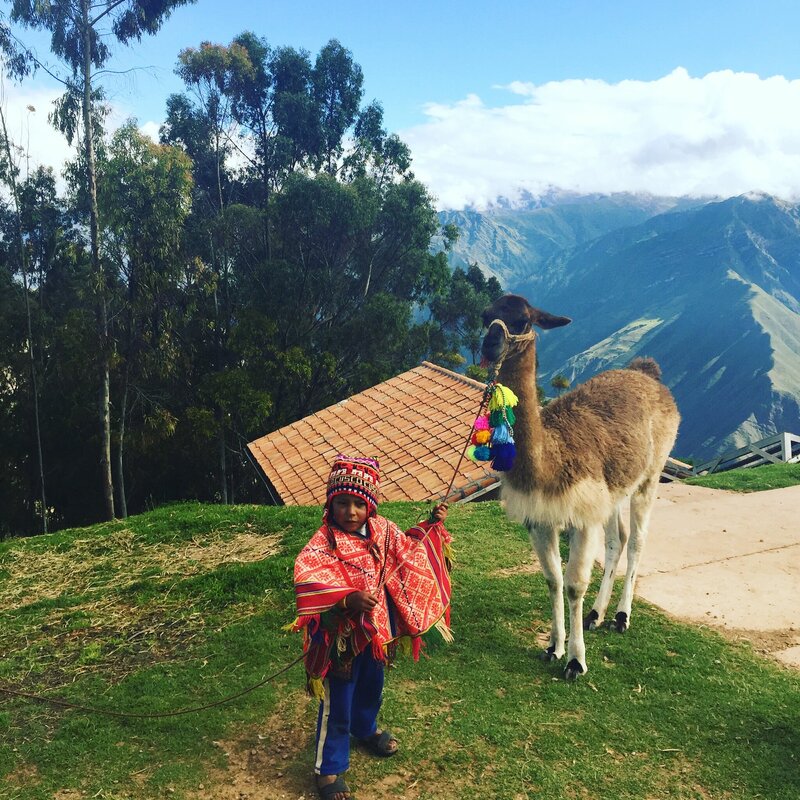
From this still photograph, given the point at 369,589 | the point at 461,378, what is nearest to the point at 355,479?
the point at 369,589

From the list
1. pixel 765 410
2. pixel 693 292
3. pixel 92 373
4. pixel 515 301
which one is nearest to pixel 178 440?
pixel 92 373

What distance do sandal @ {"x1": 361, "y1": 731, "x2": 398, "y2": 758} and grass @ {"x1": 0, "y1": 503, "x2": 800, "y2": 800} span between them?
6 centimetres

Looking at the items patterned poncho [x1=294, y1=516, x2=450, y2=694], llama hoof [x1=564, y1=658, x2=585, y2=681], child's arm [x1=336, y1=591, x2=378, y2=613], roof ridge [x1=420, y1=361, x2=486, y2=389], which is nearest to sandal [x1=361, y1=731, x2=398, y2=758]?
patterned poncho [x1=294, y1=516, x2=450, y2=694]

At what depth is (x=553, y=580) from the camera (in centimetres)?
489

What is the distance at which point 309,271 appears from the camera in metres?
25.3

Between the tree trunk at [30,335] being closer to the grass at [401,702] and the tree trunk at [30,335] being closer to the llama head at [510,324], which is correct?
the grass at [401,702]

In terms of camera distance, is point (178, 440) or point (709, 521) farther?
point (178, 440)

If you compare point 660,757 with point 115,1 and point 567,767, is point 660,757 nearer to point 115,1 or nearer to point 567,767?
point 567,767

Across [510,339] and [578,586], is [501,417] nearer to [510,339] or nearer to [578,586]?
[510,339]

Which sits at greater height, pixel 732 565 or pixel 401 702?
pixel 401 702

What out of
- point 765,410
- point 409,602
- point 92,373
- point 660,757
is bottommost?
point 765,410

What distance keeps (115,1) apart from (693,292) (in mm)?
196442

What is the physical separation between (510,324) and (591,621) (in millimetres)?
2847

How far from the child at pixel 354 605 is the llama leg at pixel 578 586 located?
1372mm
